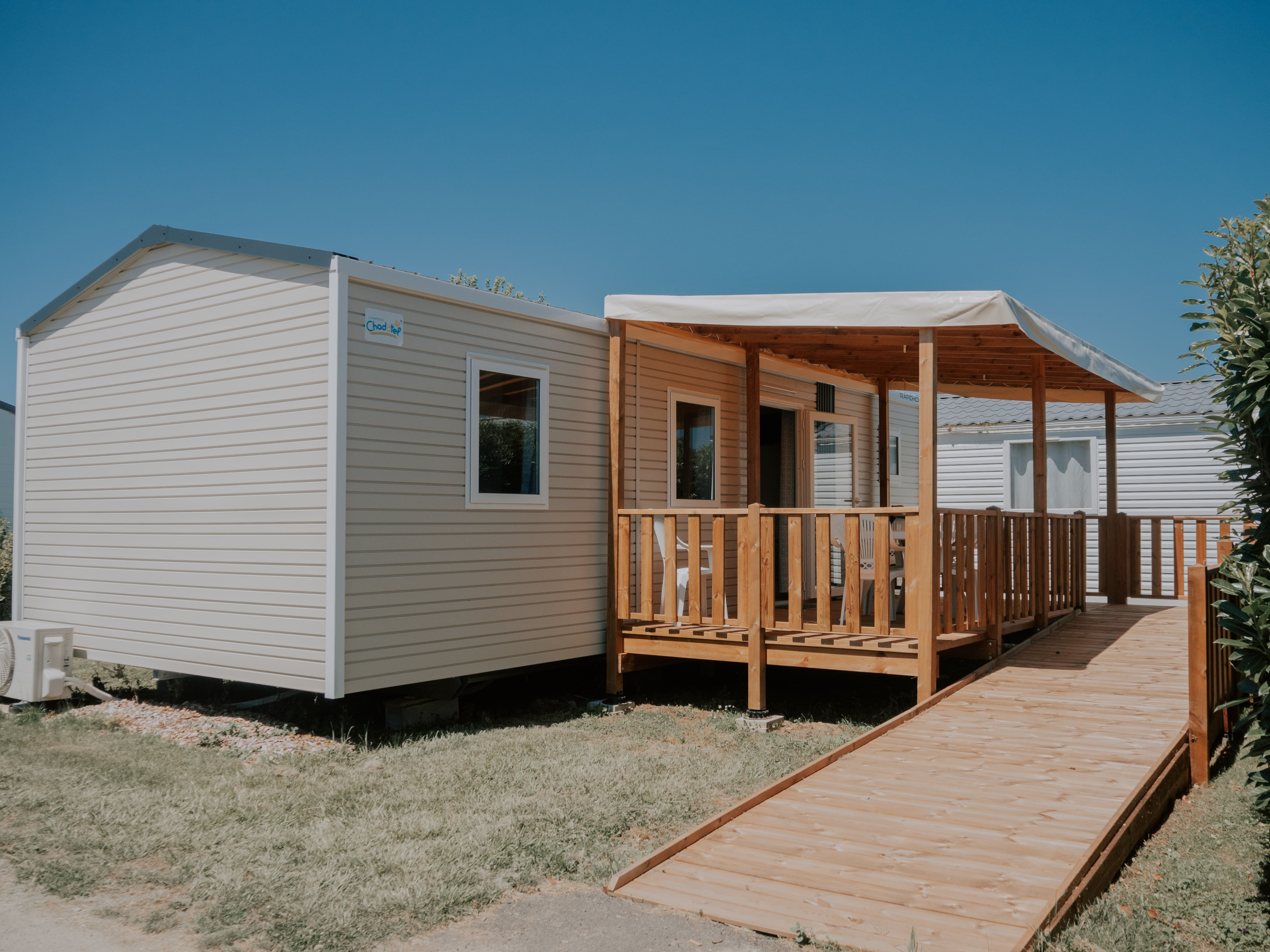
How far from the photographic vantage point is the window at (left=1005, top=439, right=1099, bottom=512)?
15.4 meters

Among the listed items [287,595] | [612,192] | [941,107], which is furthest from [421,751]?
[612,192]

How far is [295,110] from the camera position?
31062mm

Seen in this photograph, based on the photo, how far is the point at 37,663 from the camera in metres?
7.95

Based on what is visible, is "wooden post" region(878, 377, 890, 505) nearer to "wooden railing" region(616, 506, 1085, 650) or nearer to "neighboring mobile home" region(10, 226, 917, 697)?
"wooden railing" region(616, 506, 1085, 650)

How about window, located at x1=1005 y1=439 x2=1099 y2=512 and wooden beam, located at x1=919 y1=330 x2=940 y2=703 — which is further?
window, located at x1=1005 y1=439 x2=1099 y2=512

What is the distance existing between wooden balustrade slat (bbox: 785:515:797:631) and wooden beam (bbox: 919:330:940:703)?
2.71ft

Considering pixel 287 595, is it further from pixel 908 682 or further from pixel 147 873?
pixel 908 682

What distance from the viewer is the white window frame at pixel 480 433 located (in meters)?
7.33

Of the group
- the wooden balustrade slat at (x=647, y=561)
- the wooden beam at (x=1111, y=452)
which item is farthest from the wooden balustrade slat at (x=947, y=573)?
the wooden beam at (x=1111, y=452)

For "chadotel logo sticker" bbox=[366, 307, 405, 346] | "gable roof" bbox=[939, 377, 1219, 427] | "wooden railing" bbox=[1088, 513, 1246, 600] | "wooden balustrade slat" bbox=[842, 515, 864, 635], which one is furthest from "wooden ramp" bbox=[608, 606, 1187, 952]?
"gable roof" bbox=[939, 377, 1219, 427]

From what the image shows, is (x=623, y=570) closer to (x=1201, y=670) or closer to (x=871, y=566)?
(x=871, y=566)

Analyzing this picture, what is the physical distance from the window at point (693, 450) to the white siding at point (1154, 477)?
6913 mm

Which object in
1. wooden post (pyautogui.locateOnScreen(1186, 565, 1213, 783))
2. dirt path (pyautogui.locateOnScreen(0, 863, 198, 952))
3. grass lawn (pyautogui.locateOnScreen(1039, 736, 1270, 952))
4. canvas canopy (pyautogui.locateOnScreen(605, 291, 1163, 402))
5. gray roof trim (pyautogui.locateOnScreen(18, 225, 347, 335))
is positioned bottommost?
dirt path (pyautogui.locateOnScreen(0, 863, 198, 952))

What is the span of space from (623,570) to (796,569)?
168 cm
